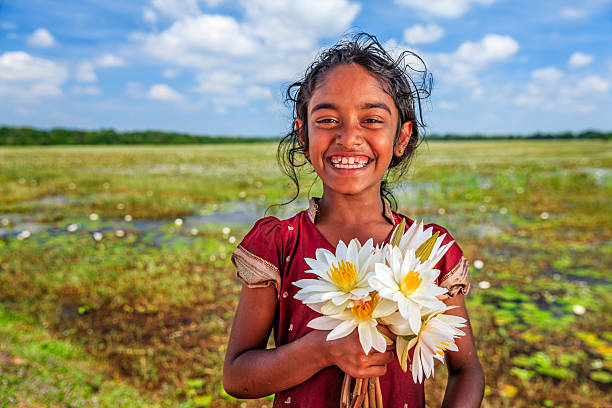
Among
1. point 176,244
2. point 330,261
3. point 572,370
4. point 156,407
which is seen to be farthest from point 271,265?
point 176,244

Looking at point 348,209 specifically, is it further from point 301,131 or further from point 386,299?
point 386,299

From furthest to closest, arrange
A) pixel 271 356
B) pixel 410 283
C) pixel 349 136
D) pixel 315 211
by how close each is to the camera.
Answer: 1. pixel 315 211
2. pixel 349 136
3. pixel 271 356
4. pixel 410 283

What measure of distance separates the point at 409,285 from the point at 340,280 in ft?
0.42

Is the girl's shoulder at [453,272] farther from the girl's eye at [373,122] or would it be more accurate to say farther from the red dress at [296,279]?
the girl's eye at [373,122]

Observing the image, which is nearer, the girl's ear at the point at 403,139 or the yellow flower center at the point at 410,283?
the yellow flower center at the point at 410,283

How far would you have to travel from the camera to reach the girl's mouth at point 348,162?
3.87ft

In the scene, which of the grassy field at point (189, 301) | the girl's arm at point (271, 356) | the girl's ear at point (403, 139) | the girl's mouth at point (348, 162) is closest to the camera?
the girl's arm at point (271, 356)

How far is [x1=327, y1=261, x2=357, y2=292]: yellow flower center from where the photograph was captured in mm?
849

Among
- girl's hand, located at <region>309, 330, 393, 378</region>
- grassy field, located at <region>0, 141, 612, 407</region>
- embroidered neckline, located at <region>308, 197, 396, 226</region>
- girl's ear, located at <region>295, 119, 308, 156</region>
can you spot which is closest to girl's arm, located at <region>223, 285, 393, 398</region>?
girl's hand, located at <region>309, 330, 393, 378</region>

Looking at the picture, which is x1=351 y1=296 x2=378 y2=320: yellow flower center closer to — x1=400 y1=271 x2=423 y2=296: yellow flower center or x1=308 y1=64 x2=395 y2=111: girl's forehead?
x1=400 y1=271 x2=423 y2=296: yellow flower center

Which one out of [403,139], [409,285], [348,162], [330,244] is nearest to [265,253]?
[330,244]

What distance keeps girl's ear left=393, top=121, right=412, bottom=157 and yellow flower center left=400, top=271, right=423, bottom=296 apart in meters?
0.61

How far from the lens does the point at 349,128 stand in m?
1.16

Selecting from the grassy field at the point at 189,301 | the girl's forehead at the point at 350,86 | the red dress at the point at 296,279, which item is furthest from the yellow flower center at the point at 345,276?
the grassy field at the point at 189,301
